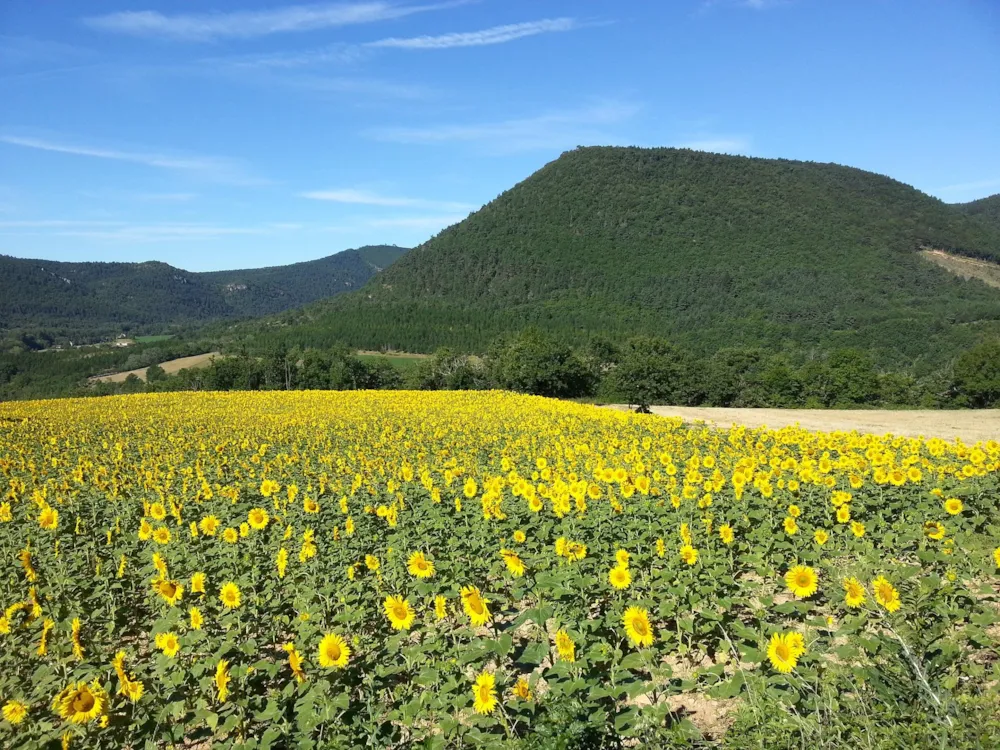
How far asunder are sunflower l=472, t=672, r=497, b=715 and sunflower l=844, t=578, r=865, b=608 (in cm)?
233

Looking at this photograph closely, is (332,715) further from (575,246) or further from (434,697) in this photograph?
(575,246)

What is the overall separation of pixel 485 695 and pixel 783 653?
67.8 inches

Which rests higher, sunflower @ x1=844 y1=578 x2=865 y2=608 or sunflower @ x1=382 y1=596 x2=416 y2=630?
sunflower @ x1=844 y1=578 x2=865 y2=608

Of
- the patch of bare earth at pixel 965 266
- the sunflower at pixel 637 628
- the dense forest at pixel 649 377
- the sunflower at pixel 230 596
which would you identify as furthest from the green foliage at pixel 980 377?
the patch of bare earth at pixel 965 266

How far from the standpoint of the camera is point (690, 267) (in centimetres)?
13150

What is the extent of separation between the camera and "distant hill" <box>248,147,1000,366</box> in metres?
98.3

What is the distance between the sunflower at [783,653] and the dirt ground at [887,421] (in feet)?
62.0

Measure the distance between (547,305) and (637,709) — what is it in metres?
124

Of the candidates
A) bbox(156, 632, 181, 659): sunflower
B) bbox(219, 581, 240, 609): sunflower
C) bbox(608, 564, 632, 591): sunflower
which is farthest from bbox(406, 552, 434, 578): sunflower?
bbox(156, 632, 181, 659): sunflower

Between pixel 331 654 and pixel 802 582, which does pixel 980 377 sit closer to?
pixel 802 582

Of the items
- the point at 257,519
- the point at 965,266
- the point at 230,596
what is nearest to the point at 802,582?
the point at 230,596

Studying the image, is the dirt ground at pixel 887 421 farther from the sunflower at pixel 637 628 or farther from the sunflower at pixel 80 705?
the sunflower at pixel 80 705

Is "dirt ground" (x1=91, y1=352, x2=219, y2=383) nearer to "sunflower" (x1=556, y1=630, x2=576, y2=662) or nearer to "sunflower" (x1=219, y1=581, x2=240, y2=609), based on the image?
"sunflower" (x1=219, y1=581, x2=240, y2=609)

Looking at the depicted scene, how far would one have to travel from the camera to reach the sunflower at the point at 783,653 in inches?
125
